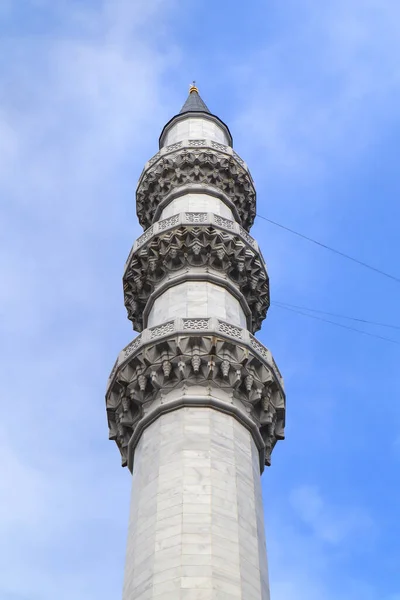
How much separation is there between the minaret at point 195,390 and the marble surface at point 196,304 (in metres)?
0.04

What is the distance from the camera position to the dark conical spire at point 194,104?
36.7 metres

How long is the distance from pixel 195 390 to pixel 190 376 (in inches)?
18.1

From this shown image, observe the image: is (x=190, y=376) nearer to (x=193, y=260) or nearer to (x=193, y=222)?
(x=193, y=260)

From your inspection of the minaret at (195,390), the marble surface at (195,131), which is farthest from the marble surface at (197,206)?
the marble surface at (195,131)

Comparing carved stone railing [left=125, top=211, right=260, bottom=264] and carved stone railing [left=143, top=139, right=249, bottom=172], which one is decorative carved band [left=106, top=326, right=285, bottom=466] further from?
carved stone railing [left=143, top=139, right=249, bottom=172]

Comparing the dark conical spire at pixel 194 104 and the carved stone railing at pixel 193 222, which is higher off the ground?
the dark conical spire at pixel 194 104

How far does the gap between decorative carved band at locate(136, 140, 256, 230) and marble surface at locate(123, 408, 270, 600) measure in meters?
12.0

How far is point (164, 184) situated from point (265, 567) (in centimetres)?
1584

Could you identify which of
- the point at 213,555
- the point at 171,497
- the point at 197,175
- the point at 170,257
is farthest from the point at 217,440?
the point at 197,175

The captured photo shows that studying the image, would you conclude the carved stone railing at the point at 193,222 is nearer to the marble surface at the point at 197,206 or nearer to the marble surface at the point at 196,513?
the marble surface at the point at 197,206

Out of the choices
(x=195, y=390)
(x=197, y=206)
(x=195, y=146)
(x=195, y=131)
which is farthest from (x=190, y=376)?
(x=195, y=131)

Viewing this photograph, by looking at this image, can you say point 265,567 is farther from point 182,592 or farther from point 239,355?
point 239,355

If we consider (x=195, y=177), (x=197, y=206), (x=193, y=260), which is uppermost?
(x=195, y=177)

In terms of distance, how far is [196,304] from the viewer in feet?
79.4
